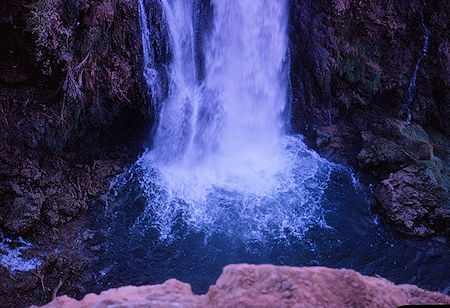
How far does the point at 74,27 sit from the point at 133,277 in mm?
4116

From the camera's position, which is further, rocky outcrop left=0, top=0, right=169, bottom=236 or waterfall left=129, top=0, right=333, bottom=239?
waterfall left=129, top=0, right=333, bottom=239

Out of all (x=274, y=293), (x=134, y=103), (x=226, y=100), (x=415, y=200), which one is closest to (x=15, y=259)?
(x=134, y=103)

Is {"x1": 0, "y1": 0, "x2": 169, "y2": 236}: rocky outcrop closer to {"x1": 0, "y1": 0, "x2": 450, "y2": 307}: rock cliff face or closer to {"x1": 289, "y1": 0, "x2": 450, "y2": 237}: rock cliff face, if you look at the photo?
{"x1": 0, "y1": 0, "x2": 450, "y2": 307}: rock cliff face

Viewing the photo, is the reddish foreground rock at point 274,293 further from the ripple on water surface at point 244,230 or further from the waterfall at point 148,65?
the waterfall at point 148,65

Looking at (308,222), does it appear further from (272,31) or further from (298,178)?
(272,31)

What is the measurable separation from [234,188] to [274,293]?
13.4ft

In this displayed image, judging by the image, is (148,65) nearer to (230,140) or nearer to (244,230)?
(230,140)

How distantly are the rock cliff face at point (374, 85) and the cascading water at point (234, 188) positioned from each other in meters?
0.48

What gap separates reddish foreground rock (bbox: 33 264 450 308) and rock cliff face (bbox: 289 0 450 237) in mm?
4186

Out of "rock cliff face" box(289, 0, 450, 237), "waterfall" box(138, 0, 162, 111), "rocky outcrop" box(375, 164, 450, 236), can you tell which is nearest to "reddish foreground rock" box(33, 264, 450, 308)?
"rocky outcrop" box(375, 164, 450, 236)

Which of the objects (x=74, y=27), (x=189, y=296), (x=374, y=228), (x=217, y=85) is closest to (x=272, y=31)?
(x=217, y=85)

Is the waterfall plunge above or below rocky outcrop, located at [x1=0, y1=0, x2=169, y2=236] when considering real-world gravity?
above

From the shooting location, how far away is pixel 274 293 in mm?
3078

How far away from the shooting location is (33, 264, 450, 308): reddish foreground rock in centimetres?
303
